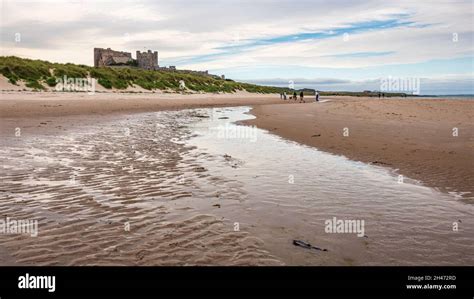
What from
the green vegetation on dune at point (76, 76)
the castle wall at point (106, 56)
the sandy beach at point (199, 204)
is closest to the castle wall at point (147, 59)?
the castle wall at point (106, 56)

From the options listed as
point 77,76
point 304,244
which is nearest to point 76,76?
point 77,76

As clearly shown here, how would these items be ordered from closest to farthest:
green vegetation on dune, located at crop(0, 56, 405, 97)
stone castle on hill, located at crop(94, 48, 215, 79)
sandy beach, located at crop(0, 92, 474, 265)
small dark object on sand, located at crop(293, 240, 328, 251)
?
sandy beach, located at crop(0, 92, 474, 265) < small dark object on sand, located at crop(293, 240, 328, 251) < green vegetation on dune, located at crop(0, 56, 405, 97) < stone castle on hill, located at crop(94, 48, 215, 79)

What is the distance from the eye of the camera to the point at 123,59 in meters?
137

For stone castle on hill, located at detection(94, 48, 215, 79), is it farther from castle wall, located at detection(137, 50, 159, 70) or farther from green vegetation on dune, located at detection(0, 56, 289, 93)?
green vegetation on dune, located at detection(0, 56, 289, 93)

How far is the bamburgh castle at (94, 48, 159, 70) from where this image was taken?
13338cm

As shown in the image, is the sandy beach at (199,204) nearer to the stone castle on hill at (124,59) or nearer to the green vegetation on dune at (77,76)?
the green vegetation on dune at (77,76)

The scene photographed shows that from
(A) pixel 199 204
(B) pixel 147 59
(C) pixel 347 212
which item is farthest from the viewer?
(B) pixel 147 59

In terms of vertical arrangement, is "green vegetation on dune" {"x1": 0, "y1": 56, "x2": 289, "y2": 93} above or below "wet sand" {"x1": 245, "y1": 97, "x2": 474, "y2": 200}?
above

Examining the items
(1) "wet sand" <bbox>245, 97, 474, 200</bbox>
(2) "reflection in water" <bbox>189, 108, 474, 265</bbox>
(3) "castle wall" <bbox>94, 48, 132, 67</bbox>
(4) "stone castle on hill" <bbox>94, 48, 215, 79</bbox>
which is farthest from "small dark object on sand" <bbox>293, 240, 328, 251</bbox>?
(3) "castle wall" <bbox>94, 48, 132, 67</bbox>

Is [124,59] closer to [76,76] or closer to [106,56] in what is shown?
[106,56]

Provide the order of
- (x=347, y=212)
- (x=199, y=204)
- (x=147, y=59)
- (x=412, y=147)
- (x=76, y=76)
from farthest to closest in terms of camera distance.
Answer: (x=147, y=59), (x=76, y=76), (x=412, y=147), (x=199, y=204), (x=347, y=212)
